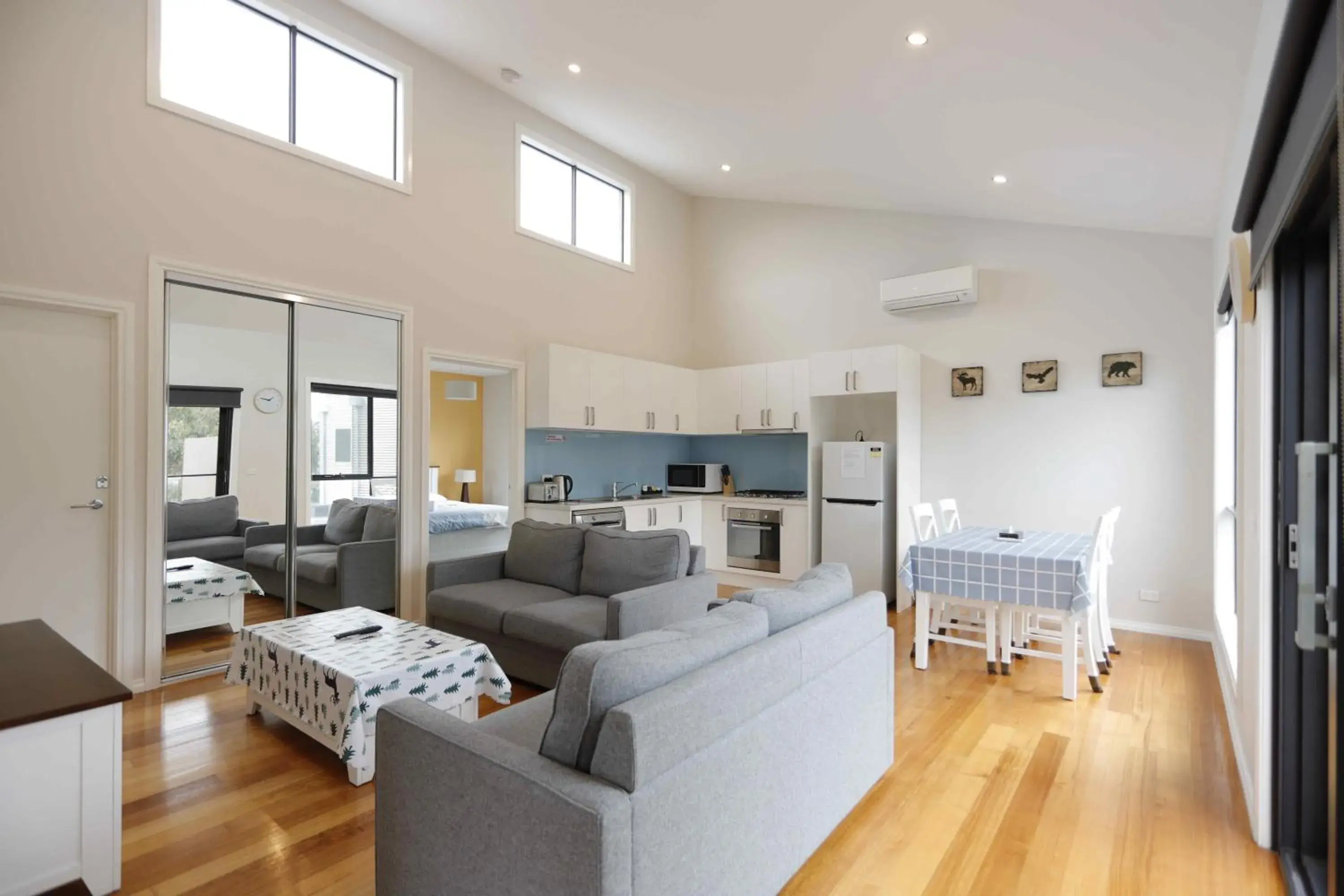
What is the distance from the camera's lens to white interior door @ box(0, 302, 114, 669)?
3.30m

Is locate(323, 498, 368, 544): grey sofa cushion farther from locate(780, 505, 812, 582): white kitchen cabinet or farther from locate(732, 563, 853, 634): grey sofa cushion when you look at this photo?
locate(780, 505, 812, 582): white kitchen cabinet

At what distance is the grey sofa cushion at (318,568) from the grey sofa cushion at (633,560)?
170 cm

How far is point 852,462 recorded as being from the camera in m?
5.68

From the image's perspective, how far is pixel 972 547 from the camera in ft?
12.9

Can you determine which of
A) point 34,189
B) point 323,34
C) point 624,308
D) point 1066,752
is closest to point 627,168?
point 624,308

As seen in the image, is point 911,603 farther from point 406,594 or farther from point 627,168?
point 627,168

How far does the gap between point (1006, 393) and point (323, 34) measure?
5480 millimetres

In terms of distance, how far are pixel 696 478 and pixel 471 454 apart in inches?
93.2

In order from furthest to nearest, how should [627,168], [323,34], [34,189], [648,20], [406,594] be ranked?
[627,168] < [406,594] < [323,34] < [648,20] < [34,189]

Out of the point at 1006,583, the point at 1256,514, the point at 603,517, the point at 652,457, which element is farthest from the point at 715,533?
the point at 1256,514

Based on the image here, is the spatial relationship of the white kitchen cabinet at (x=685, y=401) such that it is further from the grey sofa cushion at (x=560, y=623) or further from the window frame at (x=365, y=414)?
the grey sofa cushion at (x=560, y=623)

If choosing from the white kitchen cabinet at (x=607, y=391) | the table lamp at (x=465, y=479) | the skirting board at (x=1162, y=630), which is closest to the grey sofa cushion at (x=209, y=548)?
the table lamp at (x=465, y=479)

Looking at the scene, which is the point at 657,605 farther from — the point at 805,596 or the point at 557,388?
the point at 557,388

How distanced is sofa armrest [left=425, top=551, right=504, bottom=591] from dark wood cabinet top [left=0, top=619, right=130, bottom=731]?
201cm
